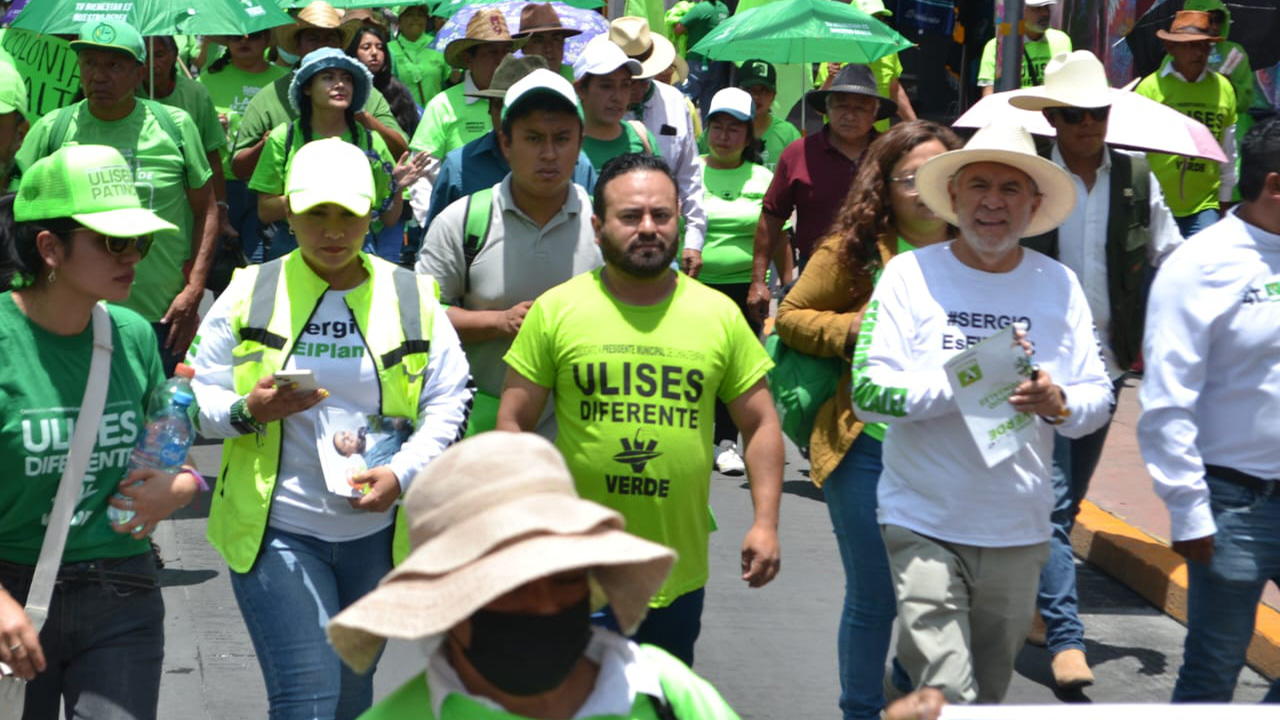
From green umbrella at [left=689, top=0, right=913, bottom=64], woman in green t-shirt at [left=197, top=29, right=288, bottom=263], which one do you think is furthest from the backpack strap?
green umbrella at [left=689, top=0, right=913, bottom=64]

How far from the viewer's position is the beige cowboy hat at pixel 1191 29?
1089 cm

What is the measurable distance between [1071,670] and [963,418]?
7.04 feet

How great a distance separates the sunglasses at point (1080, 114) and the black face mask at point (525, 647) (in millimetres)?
4326

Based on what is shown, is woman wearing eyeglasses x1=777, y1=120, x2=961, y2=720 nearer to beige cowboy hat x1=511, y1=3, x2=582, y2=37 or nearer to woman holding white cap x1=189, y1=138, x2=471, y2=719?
woman holding white cap x1=189, y1=138, x2=471, y2=719

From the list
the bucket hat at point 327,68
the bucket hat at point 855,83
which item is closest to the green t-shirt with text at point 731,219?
the bucket hat at point 855,83

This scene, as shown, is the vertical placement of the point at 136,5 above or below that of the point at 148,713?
above

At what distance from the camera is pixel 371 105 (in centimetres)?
1038

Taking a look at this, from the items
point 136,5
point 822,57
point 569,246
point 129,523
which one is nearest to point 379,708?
point 129,523

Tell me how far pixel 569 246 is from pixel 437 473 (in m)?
3.25

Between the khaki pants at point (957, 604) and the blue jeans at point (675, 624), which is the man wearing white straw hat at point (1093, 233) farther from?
the blue jeans at point (675, 624)

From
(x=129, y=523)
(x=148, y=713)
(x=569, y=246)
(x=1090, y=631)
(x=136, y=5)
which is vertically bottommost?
(x=1090, y=631)

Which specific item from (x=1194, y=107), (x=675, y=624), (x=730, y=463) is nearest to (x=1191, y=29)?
(x=1194, y=107)

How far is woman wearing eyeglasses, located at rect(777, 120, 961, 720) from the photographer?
5676 mm

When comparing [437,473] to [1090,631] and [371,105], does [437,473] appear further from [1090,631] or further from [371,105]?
[371,105]
